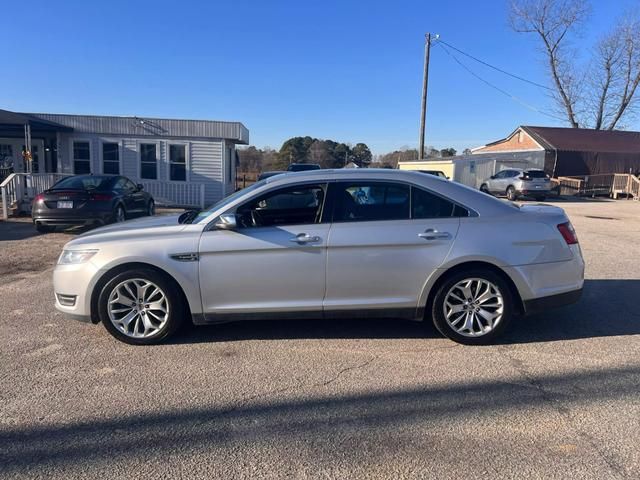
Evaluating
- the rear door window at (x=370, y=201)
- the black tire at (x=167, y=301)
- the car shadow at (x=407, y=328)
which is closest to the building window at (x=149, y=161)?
the car shadow at (x=407, y=328)

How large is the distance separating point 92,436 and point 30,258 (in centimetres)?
671

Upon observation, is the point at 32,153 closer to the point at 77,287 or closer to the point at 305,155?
the point at 77,287

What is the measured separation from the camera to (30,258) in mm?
8594

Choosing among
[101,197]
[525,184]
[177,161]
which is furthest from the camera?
[525,184]

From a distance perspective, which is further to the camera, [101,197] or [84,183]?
[84,183]

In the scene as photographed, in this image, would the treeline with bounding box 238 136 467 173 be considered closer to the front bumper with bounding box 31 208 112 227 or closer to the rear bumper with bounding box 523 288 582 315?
the front bumper with bounding box 31 208 112 227

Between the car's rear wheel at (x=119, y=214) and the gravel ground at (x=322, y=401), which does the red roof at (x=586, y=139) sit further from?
the gravel ground at (x=322, y=401)

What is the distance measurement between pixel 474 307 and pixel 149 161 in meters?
18.2

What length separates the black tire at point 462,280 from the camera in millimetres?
4465

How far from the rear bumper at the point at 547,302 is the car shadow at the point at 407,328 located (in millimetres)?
319

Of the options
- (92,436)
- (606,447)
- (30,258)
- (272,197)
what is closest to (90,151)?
(30,258)

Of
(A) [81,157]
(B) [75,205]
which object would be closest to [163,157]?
(A) [81,157]

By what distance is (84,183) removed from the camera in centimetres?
1149

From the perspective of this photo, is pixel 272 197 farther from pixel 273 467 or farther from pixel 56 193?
pixel 56 193
